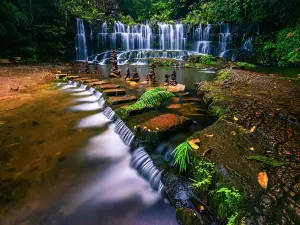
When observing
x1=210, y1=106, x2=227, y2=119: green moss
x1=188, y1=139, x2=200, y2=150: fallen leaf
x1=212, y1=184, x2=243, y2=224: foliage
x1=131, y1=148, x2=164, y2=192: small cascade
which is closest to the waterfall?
x1=210, y1=106, x2=227, y2=119: green moss

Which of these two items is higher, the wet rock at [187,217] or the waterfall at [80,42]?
the waterfall at [80,42]

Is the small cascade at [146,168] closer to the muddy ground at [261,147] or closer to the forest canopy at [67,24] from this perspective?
A: the muddy ground at [261,147]

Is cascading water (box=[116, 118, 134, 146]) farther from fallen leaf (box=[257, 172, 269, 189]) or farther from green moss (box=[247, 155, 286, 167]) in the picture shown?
fallen leaf (box=[257, 172, 269, 189])

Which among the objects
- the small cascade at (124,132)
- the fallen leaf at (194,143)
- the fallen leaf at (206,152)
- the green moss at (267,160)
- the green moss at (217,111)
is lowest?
the small cascade at (124,132)

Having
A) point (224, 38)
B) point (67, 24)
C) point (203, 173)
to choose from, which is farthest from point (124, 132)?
point (224, 38)

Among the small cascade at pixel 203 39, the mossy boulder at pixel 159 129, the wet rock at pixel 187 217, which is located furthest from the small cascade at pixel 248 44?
the wet rock at pixel 187 217

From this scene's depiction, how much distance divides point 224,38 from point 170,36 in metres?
7.00

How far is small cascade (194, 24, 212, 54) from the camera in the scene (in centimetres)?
2139

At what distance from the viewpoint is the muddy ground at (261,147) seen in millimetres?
1864

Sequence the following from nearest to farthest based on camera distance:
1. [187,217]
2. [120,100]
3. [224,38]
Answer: [187,217] < [120,100] < [224,38]

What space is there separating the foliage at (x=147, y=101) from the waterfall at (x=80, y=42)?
16.8m

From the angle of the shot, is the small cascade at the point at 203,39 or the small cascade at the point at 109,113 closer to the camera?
the small cascade at the point at 109,113

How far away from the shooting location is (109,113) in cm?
511

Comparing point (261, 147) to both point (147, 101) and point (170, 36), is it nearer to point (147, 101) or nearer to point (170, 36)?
point (147, 101)
